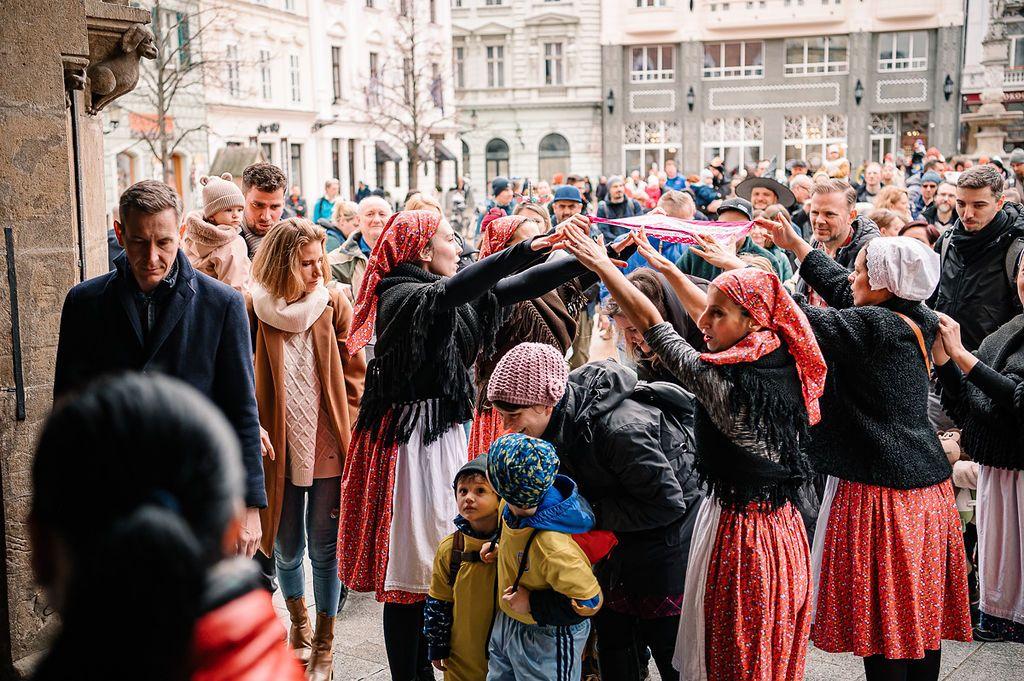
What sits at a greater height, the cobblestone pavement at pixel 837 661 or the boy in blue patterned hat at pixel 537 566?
the boy in blue patterned hat at pixel 537 566

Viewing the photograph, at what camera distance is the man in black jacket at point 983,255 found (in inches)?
243

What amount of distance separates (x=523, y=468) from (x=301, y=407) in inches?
63.3

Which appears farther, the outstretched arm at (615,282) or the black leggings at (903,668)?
the black leggings at (903,668)

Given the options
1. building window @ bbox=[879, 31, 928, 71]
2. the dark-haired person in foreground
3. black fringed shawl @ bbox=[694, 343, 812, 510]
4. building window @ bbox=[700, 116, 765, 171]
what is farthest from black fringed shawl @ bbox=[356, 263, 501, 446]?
building window @ bbox=[879, 31, 928, 71]

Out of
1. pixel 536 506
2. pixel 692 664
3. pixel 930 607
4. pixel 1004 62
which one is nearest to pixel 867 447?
pixel 930 607

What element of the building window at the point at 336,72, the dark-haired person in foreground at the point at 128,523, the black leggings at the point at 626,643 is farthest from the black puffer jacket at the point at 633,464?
the building window at the point at 336,72

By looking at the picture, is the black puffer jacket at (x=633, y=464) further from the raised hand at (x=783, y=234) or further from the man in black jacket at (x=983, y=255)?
the man in black jacket at (x=983, y=255)

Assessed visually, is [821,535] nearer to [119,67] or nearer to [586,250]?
[586,250]

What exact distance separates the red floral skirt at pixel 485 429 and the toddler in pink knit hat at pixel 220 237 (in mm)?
1430

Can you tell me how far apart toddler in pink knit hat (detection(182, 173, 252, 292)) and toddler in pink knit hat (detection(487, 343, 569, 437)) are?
214cm

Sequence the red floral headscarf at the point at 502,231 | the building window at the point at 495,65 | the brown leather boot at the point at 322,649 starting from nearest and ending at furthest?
the brown leather boot at the point at 322,649, the red floral headscarf at the point at 502,231, the building window at the point at 495,65

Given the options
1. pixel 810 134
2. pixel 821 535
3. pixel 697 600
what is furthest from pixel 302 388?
pixel 810 134

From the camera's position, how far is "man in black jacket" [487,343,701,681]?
3.60m

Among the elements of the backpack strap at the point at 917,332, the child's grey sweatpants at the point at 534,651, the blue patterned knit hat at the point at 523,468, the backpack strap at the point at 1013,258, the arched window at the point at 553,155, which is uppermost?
the arched window at the point at 553,155
